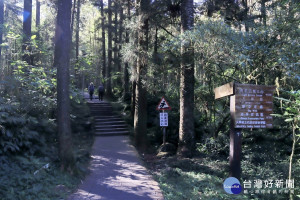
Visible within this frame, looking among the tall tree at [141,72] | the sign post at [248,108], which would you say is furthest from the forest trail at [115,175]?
the sign post at [248,108]

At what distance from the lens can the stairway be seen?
52.4ft

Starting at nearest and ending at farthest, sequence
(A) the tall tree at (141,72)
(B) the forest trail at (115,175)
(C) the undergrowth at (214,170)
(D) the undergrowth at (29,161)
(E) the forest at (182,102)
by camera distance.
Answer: (D) the undergrowth at (29,161)
(B) the forest trail at (115,175)
(C) the undergrowth at (214,170)
(E) the forest at (182,102)
(A) the tall tree at (141,72)

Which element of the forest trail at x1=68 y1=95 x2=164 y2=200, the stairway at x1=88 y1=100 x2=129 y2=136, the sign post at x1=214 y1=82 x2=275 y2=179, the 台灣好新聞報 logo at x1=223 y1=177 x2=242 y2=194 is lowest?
the forest trail at x1=68 y1=95 x2=164 y2=200

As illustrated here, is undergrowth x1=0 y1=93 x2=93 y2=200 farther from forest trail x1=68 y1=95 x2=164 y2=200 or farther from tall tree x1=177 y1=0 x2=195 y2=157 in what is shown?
tall tree x1=177 y1=0 x2=195 y2=157

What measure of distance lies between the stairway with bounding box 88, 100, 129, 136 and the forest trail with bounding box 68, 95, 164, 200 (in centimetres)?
6

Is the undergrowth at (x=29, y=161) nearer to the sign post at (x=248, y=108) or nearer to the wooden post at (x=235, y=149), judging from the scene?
the wooden post at (x=235, y=149)

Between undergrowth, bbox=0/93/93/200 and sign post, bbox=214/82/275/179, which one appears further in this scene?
sign post, bbox=214/82/275/179

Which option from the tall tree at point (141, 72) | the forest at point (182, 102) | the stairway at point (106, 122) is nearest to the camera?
the forest at point (182, 102)

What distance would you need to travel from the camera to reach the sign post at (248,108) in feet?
19.1

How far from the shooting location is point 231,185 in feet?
19.3

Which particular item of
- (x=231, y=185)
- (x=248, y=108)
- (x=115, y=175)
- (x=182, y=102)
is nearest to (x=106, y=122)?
(x=182, y=102)

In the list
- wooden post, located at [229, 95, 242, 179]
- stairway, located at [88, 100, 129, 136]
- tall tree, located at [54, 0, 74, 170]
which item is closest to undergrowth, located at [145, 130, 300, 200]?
wooden post, located at [229, 95, 242, 179]

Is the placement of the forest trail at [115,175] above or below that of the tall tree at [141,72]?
below

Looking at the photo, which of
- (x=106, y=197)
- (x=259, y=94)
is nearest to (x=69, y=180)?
(x=106, y=197)
